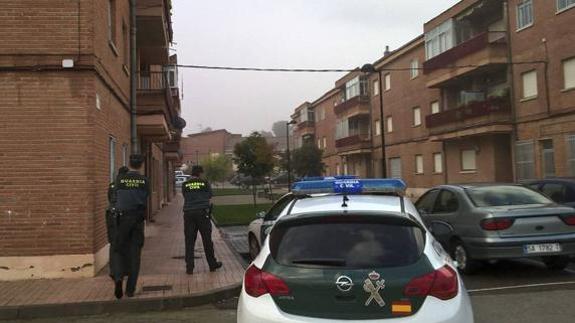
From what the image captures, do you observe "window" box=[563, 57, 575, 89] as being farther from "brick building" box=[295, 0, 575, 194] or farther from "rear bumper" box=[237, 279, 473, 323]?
"rear bumper" box=[237, 279, 473, 323]

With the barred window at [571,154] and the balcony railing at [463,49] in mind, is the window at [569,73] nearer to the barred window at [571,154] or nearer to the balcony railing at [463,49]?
the barred window at [571,154]

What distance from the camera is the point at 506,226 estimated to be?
9.05m

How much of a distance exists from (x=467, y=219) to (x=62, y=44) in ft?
23.0

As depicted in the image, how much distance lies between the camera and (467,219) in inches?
377

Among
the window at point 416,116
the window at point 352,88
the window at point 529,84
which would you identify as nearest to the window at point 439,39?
the window at point 416,116

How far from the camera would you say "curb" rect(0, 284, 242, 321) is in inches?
297

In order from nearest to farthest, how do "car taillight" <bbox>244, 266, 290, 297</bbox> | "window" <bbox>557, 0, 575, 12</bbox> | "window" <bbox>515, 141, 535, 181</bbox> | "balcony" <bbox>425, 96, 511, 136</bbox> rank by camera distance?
1. "car taillight" <bbox>244, 266, 290, 297</bbox>
2. "window" <bbox>557, 0, 575, 12</bbox>
3. "window" <bbox>515, 141, 535, 181</bbox>
4. "balcony" <bbox>425, 96, 511, 136</bbox>

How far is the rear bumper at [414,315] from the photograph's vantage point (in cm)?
392

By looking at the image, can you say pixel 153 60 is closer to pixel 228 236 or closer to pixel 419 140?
pixel 228 236

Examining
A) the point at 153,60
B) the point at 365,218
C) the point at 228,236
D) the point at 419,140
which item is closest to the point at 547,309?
the point at 365,218

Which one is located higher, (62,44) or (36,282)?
(62,44)

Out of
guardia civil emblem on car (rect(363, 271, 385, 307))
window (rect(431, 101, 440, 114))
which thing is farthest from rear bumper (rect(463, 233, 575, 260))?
window (rect(431, 101, 440, 114))

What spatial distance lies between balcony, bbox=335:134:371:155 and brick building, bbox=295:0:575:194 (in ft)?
15.1

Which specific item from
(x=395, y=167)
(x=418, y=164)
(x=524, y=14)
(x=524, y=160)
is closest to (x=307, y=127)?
(x=395, y=167)
